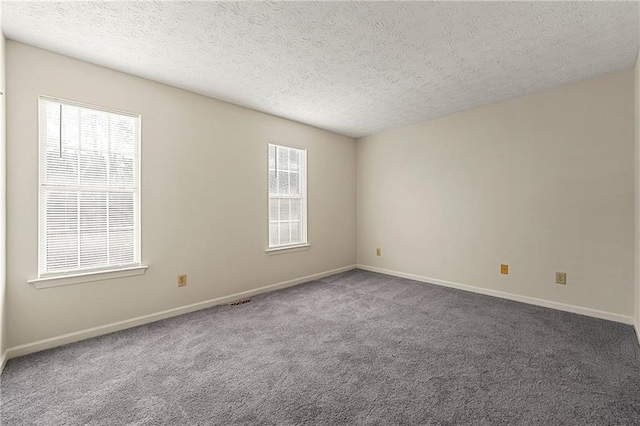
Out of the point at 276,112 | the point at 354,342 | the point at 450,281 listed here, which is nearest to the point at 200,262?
the point at 354,342

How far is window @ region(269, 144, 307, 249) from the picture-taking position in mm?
3850

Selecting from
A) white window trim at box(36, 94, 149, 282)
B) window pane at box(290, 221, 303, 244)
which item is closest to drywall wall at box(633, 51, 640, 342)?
window pane at box(290, 221, 303, 244)

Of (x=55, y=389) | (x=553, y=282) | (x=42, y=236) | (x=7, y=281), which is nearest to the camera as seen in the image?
(x=55, y=389)

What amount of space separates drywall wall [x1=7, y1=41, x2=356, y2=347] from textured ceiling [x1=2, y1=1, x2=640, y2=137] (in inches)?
8.9

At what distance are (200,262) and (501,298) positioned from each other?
3507 millimetres

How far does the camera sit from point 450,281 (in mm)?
3846

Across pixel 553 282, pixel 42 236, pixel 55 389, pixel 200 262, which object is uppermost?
pixel 42 236

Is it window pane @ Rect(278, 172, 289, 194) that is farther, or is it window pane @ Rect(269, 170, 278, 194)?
window pane @ Rect(278, 172, 289, 194)

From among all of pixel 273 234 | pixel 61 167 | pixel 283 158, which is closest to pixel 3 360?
pixel 61 167

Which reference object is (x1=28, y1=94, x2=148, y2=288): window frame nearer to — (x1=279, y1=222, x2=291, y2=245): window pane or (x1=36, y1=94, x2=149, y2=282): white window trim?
(x1=36, y1=94, x2=149, y2=282): white window trim

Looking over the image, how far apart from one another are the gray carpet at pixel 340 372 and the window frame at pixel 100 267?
52 centimetres

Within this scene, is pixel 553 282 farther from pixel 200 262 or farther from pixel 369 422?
pixel 200 262

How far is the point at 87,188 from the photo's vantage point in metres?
2.40

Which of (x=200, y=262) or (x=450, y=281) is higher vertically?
(x=200, y=262)
